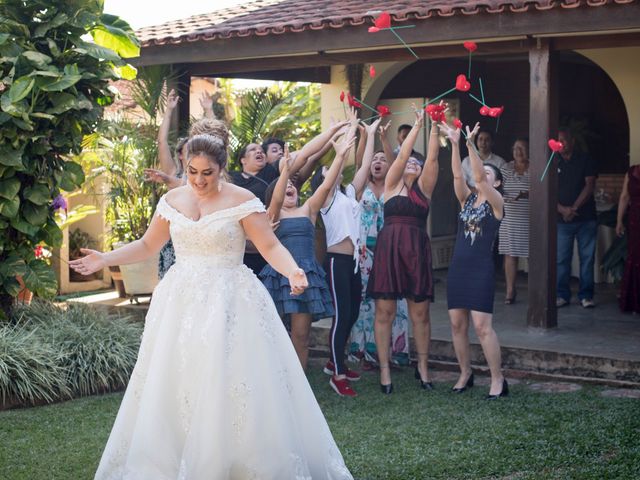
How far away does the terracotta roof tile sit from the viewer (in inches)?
367

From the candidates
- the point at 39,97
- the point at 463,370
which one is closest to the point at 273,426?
the point at 463,370

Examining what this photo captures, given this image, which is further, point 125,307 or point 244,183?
point 125,307

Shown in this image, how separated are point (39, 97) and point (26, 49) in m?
0.44

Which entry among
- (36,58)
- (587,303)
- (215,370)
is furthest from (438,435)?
(587,303)

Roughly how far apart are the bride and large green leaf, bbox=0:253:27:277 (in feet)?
10.5

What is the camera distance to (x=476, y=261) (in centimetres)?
794

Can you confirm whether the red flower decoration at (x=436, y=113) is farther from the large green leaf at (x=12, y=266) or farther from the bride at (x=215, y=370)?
the large green leaf at (x=12, y=266)

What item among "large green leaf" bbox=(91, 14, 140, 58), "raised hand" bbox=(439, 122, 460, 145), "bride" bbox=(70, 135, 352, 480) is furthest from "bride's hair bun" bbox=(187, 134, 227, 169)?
"large green leaf" bbox=(91, 14, 140, 58)

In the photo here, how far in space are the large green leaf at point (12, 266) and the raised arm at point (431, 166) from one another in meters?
3.38

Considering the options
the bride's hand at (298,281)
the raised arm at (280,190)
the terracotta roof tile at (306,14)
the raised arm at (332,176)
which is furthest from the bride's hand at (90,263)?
the terracotta roof tile at (306,14)

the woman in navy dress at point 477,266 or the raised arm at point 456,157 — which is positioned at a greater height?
the raised arm at point 456,157

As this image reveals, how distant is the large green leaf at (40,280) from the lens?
876 centimetres

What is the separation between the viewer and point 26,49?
8.59 meters

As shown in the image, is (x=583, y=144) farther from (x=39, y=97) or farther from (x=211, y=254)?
(x=211, y=254)
